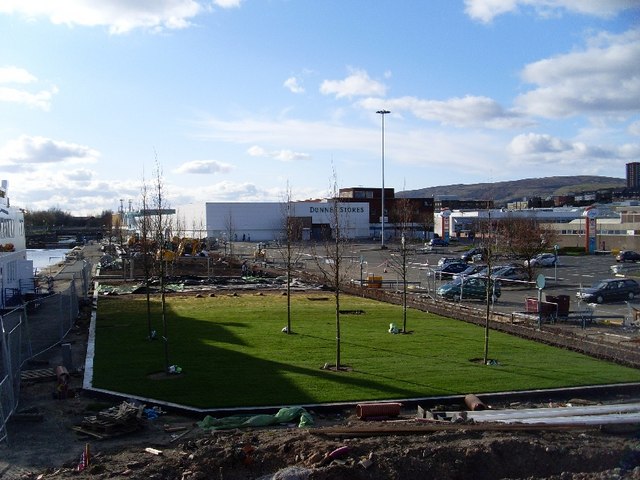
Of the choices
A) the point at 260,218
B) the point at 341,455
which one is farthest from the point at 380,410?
the point at 260,218

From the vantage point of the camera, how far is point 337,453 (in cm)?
1016

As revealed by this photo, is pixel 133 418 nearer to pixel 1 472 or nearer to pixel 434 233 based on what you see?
pixel 1 472

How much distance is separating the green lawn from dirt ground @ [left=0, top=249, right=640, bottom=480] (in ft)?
7.64

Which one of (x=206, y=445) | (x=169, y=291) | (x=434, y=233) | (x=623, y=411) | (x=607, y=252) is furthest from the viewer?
(x=434, y=233)

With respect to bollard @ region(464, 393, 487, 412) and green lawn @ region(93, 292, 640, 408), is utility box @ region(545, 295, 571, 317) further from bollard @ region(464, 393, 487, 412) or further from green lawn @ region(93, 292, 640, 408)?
bollard @ region(464, 393, 487, 412)

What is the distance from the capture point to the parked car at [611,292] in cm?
3341

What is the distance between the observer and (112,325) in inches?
996

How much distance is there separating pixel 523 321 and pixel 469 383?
38.1 feet

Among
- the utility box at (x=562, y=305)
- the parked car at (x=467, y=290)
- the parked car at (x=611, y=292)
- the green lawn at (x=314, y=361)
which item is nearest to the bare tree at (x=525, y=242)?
the parked car at (x=611, y=292)

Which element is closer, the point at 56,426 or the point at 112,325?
the point at 56,426

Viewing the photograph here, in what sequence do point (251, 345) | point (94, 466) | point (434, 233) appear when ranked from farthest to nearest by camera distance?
point (434, 233), point (251, 345), point (94, 466)

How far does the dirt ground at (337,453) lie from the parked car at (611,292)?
23518mm

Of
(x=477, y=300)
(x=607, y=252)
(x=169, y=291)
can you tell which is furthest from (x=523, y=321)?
(x=607, y=252)

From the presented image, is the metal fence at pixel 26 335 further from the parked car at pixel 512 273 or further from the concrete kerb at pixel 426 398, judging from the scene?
the parked car at pixel 512 273
